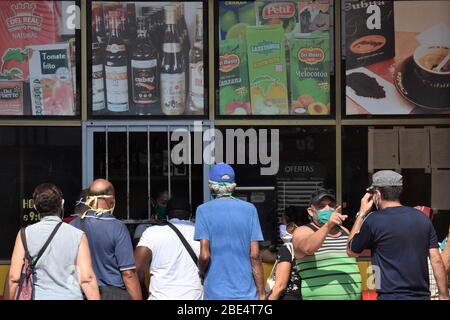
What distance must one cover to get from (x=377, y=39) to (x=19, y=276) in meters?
4.99

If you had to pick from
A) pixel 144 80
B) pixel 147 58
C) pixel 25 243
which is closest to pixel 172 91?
pixel 144 80

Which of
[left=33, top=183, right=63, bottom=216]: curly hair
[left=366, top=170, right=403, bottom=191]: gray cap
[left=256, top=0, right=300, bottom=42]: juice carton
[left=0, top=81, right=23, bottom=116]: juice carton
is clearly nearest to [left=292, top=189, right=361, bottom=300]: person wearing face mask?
[left=366, top=170, right=403, bottom=191]: gray cap

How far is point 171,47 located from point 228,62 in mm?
671

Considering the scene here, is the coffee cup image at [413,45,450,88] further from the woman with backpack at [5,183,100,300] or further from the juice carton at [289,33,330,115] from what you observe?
the woman with backpack at [5,183,100,300]

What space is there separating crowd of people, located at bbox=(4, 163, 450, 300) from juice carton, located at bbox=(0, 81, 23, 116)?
8.96ft

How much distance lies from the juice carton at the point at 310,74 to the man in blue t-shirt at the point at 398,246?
293 centimetres

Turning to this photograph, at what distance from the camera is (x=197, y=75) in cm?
794

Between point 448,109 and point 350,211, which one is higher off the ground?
point 448,109

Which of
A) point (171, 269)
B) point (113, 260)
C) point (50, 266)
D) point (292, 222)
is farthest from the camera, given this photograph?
point (292, 222)

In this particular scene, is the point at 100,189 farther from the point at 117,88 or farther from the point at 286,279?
the point at 117,88

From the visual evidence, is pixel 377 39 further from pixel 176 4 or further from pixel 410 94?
pixel 176 4

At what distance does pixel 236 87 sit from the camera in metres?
7.95

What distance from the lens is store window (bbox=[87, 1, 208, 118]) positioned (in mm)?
7926
